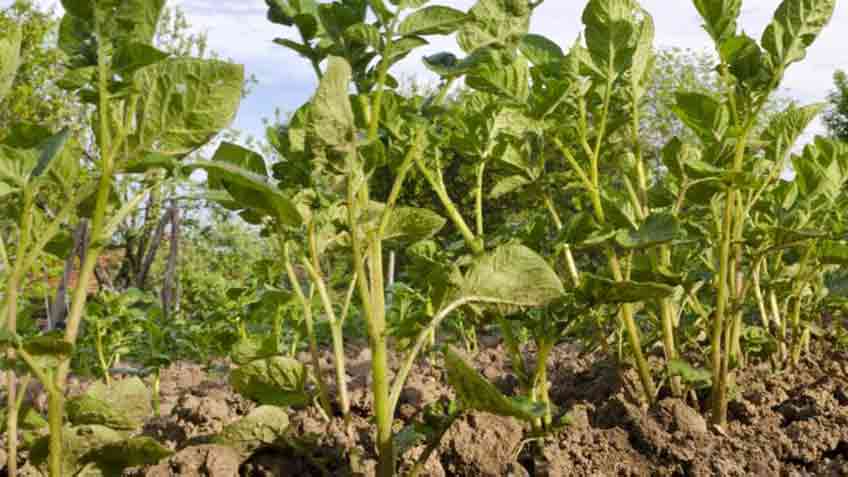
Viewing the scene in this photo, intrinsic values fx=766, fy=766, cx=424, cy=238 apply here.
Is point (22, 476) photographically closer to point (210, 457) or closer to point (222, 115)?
point (210, 457)

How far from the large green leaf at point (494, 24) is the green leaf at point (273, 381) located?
0.78 m

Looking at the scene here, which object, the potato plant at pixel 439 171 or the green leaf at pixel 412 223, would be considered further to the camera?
the green leaf at pixel 412 223

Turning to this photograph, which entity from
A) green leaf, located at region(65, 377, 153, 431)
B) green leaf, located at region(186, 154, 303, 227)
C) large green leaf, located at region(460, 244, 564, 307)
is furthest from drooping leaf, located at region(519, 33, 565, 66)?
green leaf, located at region(65, 377, 153, 431)

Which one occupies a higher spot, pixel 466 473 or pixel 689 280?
pixel 689 280

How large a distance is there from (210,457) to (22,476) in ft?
1.37

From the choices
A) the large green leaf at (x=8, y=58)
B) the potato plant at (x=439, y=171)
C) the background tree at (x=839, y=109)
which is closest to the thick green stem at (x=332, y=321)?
the potato plant at (x=439, y=171)

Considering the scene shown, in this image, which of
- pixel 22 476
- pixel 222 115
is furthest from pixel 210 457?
pixel 222 115

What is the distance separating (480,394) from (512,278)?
0.27 metres

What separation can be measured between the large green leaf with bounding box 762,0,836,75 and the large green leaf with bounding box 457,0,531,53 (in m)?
0.62

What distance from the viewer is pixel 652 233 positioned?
5.49ft

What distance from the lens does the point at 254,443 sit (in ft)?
5.60

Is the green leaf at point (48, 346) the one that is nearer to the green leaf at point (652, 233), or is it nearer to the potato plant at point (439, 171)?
the potato plant at point (439, 171)

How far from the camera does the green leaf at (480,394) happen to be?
1.30m

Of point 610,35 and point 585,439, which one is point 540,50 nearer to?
→ point 610,35
